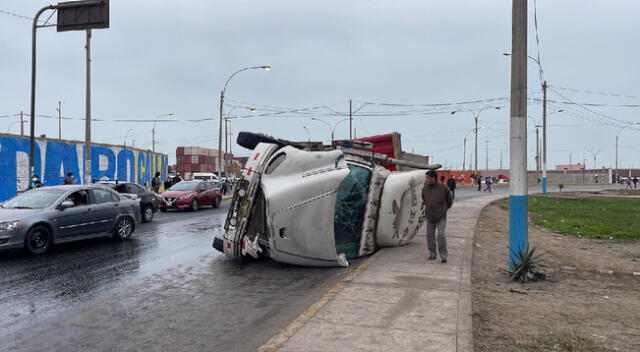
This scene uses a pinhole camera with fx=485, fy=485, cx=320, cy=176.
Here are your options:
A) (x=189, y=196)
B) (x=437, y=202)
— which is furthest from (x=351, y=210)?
(x=189, y=196)

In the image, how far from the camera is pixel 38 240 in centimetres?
981

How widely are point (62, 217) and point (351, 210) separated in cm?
619

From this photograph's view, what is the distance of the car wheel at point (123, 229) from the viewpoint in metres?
11.9

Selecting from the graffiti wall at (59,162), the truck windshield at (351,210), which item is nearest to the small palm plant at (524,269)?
the truck windshield at (351,210)

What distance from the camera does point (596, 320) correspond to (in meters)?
5.72

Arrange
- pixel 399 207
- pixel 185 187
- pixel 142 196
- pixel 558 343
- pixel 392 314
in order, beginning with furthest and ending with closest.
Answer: pixel 185 187 < pixel 142 196 < pixel 399 207 < pixel 392 314 < pixel 558 343

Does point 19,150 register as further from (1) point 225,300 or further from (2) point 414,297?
(2) point 414,297

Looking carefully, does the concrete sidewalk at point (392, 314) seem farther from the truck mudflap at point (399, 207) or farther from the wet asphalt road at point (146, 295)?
the truck mudflap at point (399, 207)

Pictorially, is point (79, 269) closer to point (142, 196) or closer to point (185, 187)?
point (142, 196)

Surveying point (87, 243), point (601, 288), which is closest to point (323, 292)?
point (601, 288)

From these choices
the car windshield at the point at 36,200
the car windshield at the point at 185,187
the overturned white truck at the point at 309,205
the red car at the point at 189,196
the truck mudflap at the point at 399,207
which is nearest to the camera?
the overturned white truck at the point at 309,205

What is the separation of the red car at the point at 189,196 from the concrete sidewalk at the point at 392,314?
14.2 m

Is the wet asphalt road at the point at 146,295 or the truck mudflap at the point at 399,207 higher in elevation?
the truck mudflap at the point at 399,207

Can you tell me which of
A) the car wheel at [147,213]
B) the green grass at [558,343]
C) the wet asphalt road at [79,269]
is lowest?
the green grass at [558,343]
